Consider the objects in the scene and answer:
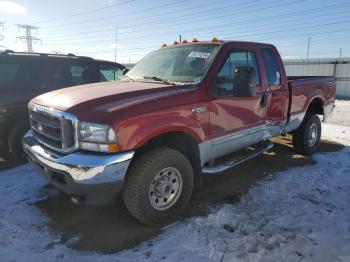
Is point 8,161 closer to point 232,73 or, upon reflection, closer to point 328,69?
point 232,73

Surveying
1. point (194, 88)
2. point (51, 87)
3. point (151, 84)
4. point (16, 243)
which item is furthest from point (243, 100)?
point (51, 87)

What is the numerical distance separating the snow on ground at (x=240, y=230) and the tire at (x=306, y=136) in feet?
4.69

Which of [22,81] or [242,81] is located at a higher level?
[242,81]

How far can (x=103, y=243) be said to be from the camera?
10.2 feet

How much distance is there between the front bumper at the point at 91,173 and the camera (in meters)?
2.80

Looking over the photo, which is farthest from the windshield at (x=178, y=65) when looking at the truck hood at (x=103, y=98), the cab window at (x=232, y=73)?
the truck hood at (x=103, y=98)

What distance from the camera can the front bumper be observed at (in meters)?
2.80

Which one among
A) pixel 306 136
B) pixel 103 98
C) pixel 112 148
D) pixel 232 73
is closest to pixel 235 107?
pixel 232 73

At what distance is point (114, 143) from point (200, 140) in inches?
45.7

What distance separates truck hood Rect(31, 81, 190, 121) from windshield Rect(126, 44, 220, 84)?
326mm

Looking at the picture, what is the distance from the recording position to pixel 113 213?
374 cm

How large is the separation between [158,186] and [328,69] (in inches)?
851

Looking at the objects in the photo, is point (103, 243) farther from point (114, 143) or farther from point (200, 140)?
point (200, 140)

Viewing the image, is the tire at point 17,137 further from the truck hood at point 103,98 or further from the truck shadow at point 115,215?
the truck hood at point 103,98
